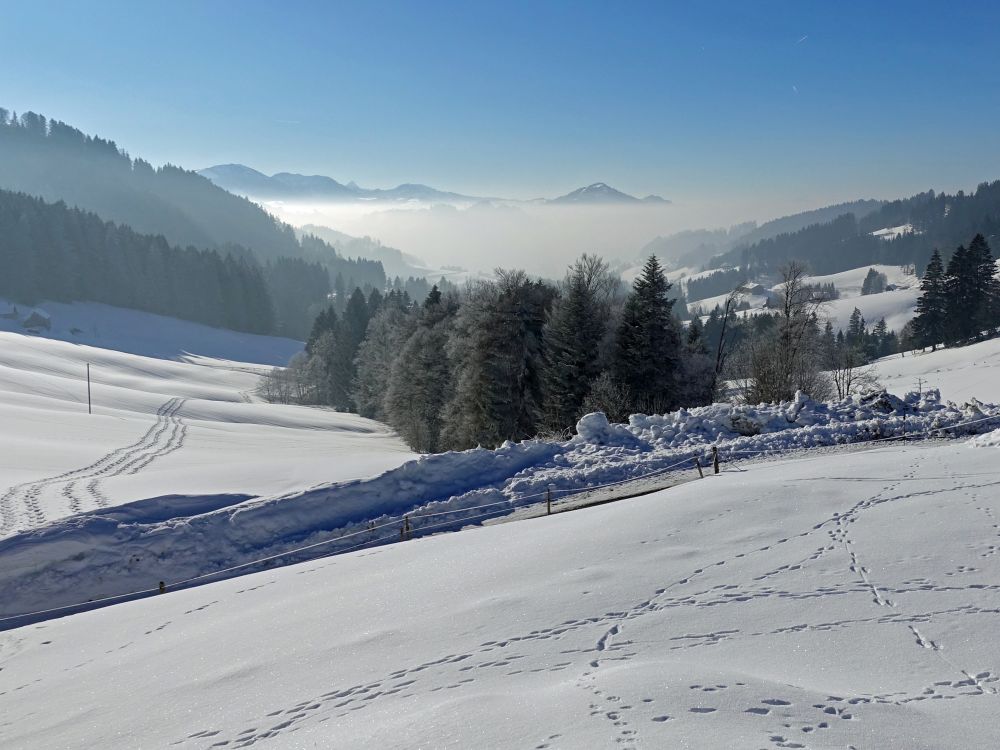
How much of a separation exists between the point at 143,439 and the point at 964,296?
76626mm

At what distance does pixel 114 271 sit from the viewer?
11031 cm

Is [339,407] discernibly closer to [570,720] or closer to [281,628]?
[281,628]

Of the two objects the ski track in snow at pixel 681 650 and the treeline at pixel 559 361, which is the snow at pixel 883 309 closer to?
the treeline at pixel 559 361

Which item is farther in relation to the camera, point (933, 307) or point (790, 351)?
point (933, 307)

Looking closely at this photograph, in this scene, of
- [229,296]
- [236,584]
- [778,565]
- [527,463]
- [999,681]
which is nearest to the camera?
[999,681]

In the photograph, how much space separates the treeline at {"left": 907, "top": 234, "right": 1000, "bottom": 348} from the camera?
66.5 m

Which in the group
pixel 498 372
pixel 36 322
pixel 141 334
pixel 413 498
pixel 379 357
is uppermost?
pixel 36 322

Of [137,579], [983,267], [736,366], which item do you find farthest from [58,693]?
[983,267]

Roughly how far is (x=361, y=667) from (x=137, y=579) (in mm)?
10090

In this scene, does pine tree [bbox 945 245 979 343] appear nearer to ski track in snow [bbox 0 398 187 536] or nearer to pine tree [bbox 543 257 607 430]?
pine tree [bbox 543 257 607 430]

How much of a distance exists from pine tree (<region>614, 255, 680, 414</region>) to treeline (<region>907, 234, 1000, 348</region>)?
1997 inches

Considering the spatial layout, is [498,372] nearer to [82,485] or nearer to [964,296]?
[82,485]

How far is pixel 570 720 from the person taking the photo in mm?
5547

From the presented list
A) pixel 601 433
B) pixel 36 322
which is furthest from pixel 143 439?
pixel 36 322
